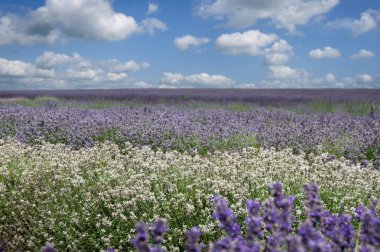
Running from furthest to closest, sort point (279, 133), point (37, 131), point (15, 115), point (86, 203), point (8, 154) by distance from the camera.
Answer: point (15, 115)
point (37, 131)
point (279, 133)
point (8, 154)
point (86, 203)

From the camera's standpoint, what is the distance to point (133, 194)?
4.01 m

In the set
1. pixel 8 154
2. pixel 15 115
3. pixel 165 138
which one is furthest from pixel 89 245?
pixel 15 115

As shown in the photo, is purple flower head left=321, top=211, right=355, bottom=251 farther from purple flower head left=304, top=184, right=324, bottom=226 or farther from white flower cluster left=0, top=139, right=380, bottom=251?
white flower cluster left=0, top=139, right=380, bottom=251

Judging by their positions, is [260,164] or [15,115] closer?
[260,164]

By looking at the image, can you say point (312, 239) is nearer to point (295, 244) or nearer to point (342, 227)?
point (295, 244)

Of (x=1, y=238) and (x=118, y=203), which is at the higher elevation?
(x=118, y=203)

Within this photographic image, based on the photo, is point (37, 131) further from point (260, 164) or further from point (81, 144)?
point (260, 164)

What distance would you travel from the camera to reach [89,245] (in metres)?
3.86

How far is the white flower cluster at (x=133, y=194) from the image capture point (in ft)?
12.2

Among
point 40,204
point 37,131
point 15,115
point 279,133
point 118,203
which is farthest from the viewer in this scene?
point 15,115

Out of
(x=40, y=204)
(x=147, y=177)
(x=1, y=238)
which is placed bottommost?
(x=1, y=238)

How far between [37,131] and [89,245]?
5308 mm

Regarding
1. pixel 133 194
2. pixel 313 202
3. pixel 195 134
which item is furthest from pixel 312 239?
pixel 195 134

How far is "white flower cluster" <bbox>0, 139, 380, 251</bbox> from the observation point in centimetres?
373
